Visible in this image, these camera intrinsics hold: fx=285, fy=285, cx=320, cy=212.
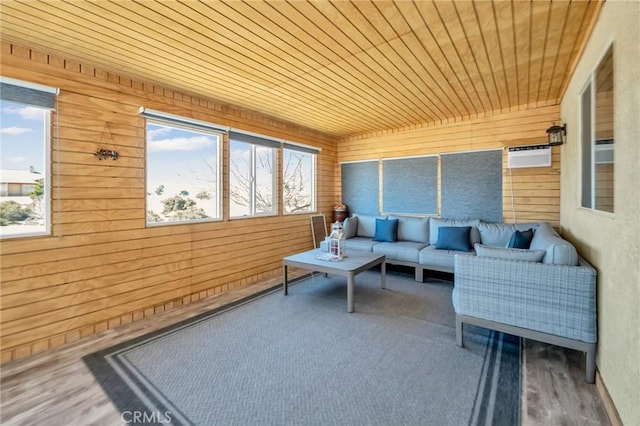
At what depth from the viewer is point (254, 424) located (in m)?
1.62

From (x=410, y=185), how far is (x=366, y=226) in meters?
1.11

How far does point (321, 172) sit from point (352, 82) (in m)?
2.66

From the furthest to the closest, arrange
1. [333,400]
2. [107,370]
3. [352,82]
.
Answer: [352,82] < [107,370] < [333,400]

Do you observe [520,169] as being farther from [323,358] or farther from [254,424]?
[254,424]

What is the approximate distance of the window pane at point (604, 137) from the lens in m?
1.81

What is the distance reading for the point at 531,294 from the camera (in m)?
2.16

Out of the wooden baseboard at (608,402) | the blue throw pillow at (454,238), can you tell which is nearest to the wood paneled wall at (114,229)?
the blue throw pillow at (454,238)

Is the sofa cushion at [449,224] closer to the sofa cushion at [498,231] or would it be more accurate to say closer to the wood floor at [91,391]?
the sofa cushion at [498,231]

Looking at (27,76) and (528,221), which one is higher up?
(27,76)

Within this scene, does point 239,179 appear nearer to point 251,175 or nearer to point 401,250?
point 251,175

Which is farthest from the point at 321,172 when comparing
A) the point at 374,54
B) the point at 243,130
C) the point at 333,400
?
the point at 333,400

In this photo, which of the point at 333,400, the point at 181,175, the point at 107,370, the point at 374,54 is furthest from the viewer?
the point at 181,175

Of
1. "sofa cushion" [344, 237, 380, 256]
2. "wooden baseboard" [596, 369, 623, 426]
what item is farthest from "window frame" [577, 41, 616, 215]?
"sofa cushion" [344, 237, 380, 256]

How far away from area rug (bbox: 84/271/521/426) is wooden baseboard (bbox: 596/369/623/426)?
43cm
